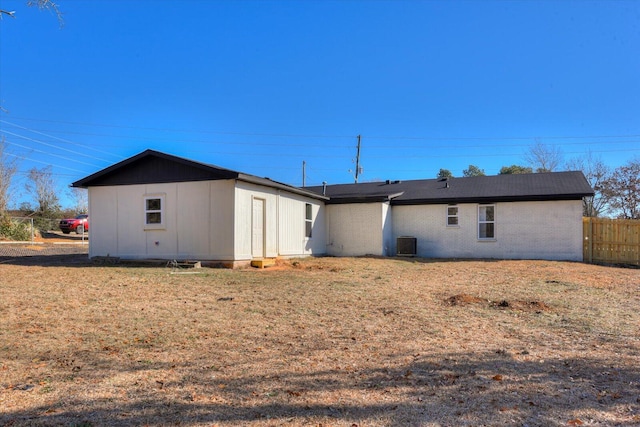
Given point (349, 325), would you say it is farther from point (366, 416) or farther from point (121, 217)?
Answer: point (121, 217)

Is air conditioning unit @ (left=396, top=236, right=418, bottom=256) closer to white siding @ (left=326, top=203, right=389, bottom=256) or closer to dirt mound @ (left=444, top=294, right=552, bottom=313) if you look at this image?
white siding @ (left=326, top=203, right=389, bottom=256)

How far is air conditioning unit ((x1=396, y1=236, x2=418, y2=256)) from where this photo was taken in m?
17.9

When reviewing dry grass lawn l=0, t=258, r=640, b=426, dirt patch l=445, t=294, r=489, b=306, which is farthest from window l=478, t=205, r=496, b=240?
dirt patch l=445, t=294, r=489, b=306

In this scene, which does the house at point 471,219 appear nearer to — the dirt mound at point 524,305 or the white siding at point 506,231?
the white siding at point 506,231

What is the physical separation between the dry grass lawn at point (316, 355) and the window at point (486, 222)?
834 centimetres

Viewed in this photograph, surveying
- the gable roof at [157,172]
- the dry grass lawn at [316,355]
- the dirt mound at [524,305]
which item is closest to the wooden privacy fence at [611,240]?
the dry grass lawn at [316,355]

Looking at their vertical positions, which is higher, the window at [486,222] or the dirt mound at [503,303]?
the window at [486,222]

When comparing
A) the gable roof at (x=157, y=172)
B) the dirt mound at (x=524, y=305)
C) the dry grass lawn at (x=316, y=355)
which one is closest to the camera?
the dry grass lawn at (x=316, y=355)

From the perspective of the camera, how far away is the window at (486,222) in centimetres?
1733

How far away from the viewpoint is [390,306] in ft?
23.6

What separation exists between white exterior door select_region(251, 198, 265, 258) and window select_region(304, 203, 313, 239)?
3.23m

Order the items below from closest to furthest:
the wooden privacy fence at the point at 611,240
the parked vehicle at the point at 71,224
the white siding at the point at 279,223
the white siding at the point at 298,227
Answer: the white siding at the point at 279,223 < the white siding at the point at 298,227 < the wooden privacy fence at the point at 611,240 < the parked vehicle at the point at 71,224

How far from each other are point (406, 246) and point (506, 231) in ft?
12.9

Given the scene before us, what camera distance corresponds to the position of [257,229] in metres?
13.8
